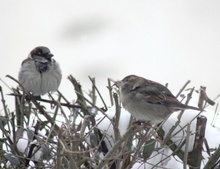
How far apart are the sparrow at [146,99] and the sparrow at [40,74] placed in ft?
3.13

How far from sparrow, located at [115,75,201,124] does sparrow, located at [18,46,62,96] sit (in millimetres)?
954

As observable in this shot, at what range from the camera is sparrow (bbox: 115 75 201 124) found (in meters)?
1.70

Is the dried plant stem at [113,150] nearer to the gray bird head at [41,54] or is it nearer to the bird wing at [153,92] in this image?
the bird wing at [153,92]

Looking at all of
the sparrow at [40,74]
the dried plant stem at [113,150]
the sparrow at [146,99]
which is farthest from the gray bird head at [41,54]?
the dried plant stem at [113,150]

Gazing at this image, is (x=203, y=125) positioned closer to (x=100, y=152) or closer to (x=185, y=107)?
(x=185, y=107)

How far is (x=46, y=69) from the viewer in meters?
2.72

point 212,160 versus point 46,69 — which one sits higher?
point 46,69

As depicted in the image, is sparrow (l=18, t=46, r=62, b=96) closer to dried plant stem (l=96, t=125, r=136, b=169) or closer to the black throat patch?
the black throat patch

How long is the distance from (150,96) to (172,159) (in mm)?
311

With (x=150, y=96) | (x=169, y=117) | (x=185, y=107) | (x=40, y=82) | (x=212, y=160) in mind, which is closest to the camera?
(x=212, y=160)

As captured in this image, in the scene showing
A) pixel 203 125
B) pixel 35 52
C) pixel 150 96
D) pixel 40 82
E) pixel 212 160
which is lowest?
pixel 212 160

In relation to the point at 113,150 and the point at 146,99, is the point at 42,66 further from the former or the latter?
the point at 113,150

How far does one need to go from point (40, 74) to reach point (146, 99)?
108cm

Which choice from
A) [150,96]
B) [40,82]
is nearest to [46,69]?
[40,82]
